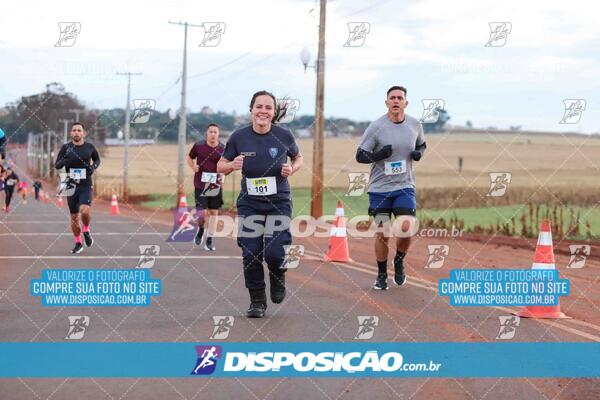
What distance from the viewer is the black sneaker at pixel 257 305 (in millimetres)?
9484

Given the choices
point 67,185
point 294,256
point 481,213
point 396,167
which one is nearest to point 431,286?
point 396,167

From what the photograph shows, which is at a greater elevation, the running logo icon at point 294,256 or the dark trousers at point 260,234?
the dark trousers at point 260,234

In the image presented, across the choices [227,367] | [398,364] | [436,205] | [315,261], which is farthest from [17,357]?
[436,205]

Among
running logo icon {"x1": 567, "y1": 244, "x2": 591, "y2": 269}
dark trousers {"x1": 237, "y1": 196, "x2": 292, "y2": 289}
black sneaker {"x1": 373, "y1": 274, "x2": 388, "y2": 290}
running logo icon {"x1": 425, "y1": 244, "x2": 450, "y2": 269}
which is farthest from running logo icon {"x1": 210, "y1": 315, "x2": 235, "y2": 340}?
running logo icon {"x1": 567, "y1": 244, "x2": 591, "y2": 269}

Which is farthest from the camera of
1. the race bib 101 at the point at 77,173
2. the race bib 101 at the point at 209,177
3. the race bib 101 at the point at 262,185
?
the race bib 101 at the point at 209,177

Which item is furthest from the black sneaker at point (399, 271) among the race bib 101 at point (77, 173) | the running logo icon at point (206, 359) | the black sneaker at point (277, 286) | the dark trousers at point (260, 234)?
the race bib 101 at point (77, 173)

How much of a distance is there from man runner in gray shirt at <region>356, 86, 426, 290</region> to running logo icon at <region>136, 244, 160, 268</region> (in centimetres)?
393

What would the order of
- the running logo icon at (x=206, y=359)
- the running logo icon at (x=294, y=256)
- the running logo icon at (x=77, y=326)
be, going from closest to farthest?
the running logo icon at (x=206, y=359)
the running logo icon at (x=77, y=326)
the running logo icon at (x=294, y=256)

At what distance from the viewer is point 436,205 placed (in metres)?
30.2

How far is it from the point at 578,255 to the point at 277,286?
8975mm

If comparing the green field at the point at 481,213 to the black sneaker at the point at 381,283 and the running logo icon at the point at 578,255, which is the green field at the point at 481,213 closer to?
the running logo icon at the point at 578,255

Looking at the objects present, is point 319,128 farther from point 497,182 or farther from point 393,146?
point 393,146

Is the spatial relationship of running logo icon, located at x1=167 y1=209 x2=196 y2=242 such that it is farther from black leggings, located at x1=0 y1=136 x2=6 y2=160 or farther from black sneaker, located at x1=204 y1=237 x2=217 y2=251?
black leggings, located at x1=0 y1=136 x2=6 y2=160

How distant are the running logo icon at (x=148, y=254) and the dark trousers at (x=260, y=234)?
15.9 ft
